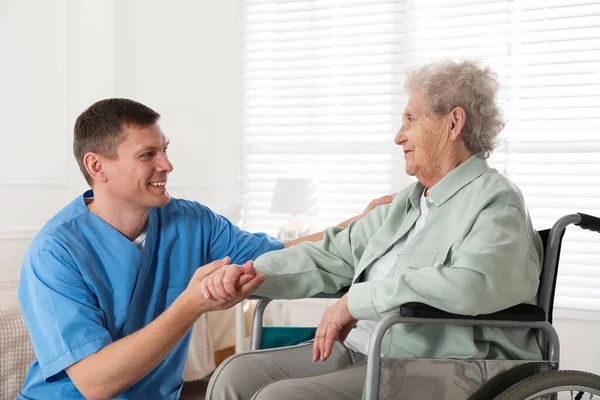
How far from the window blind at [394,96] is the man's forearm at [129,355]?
6.72 ft

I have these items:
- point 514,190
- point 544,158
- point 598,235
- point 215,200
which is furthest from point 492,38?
point 514,190

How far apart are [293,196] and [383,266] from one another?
187 centimetres

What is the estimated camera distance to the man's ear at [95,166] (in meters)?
1.78

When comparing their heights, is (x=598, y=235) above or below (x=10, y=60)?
below

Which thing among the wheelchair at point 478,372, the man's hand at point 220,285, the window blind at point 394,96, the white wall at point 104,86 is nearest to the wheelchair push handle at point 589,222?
the wheelchair at point 478,372

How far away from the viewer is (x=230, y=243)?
198 cm

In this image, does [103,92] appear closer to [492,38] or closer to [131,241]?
[492,38]

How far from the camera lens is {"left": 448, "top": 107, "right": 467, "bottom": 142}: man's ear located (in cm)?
168

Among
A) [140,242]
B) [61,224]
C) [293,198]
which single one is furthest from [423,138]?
[293,198]

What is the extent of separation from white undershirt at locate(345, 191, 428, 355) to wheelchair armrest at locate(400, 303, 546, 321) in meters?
0.32

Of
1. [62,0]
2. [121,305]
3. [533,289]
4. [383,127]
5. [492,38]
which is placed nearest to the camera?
[533,289]

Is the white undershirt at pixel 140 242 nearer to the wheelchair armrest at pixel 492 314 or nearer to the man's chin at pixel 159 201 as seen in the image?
the man's chin at pixel 159 201

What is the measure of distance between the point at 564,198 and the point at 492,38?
82 centimetres

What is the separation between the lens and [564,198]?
331 centimetres
